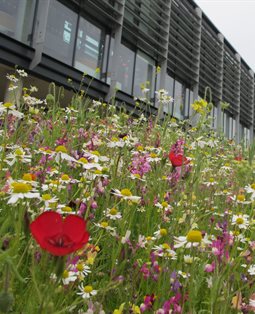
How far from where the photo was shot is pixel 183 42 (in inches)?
689

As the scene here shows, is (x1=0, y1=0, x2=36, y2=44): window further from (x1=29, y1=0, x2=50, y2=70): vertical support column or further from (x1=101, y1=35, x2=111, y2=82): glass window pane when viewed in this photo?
(x1=101, y1=35, x2=111, y2=82): glass window pane

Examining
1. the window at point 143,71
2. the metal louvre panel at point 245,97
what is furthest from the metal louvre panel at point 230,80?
the window at point 143,71

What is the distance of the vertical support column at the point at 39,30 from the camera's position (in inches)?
369

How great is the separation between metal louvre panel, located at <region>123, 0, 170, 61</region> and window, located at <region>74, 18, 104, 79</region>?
152cm

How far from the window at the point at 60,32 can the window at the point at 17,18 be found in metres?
0.48

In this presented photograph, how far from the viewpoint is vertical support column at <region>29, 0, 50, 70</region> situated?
9.38m

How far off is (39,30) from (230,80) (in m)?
15.7

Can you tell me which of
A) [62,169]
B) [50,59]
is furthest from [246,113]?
[62,169]

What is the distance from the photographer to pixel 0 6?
9.02 metres

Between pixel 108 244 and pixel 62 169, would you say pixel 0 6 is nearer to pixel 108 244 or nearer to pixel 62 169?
pixel 62 169

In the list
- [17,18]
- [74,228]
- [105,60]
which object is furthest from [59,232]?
[105,60]

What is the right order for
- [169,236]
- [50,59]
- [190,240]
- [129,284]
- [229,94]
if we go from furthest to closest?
[229,94] < [50,59] < [169,236] < [129,284] < [190,240]

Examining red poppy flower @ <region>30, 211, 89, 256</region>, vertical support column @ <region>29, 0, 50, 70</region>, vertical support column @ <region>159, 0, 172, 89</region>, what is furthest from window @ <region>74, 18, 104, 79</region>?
red poppy flower @ <region>30, 211, 89, 256</region>

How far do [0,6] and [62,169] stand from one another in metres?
8.29
